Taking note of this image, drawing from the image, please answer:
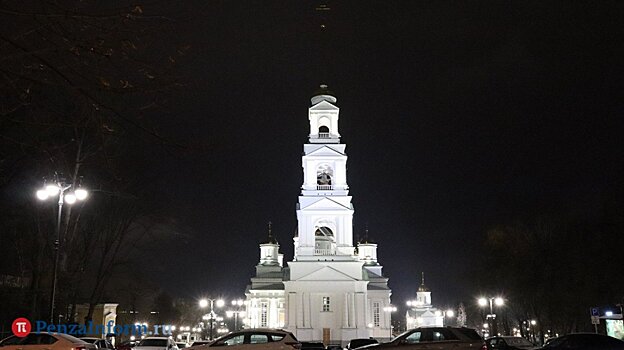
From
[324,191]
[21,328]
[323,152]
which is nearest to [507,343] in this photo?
[21,328]

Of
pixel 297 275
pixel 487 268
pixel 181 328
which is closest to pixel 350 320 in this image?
pixel 297 275

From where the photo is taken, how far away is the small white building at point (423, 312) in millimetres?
98938

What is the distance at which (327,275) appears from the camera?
60.7 metres

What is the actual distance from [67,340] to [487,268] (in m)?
37.9

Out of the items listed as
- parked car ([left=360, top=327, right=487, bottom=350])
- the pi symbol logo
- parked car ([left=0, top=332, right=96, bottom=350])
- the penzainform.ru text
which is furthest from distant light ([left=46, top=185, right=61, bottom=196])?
parked car ([left=360, top=327, right=487, bottom=350])

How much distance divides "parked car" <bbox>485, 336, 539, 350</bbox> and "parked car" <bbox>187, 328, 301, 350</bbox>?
47.5 feet

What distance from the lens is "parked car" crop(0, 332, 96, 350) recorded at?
1720 cm

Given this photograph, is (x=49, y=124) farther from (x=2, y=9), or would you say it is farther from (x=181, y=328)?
(x=181, y=328)

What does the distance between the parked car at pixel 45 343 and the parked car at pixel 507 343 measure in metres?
19.1

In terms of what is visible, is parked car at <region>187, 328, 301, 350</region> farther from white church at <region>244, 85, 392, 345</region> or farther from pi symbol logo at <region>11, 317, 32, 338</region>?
white church at <region>244, 85, 392, 345</region>

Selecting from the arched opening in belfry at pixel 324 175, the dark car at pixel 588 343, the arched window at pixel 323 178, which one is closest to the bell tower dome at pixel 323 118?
the arched opening in belfry at pixel 324 175

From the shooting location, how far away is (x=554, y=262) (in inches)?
1657

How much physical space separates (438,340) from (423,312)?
8626 cm

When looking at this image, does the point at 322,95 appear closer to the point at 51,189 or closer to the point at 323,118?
the point at 323,118
